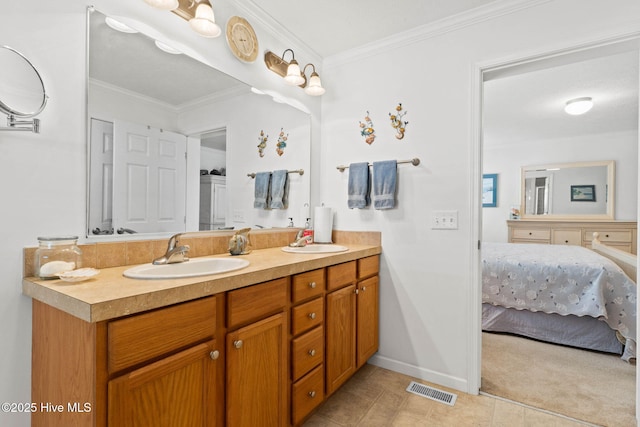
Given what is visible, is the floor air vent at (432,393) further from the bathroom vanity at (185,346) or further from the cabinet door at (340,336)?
the bathroom vanity at (185,346)

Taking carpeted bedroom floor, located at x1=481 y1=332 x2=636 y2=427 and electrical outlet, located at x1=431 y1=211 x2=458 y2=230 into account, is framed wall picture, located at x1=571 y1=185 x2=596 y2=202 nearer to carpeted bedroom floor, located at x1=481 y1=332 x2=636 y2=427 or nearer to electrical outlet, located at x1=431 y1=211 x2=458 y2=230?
carpeted bedroom floor, located at x1=481 y1=332 x2=636 y2=427

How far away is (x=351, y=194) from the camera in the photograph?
7.91 feet

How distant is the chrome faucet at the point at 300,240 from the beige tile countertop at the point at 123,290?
79cm

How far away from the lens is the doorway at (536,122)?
1.93 m

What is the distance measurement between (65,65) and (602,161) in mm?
6416

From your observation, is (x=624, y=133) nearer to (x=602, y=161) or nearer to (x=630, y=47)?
(x=602, y=161)

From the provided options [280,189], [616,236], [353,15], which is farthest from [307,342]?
[616,236]

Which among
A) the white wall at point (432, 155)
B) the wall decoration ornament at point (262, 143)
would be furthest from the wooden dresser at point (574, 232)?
the wall decoration ornament at point (262, 143)

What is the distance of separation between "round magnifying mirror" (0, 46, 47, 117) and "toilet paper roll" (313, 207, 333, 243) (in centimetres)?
169

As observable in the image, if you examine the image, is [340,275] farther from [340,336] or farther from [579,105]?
[579,105]

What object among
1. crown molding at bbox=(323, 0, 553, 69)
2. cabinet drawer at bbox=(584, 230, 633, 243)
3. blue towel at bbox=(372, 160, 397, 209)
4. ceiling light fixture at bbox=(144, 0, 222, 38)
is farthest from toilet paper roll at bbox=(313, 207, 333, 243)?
cabinet drawer at bbox=(584, 230, 633, 243)

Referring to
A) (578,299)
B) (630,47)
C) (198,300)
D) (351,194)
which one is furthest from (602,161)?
(198,300)

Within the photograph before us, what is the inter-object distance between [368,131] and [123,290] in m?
1.95

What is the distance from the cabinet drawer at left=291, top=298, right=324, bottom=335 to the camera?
154 cm
